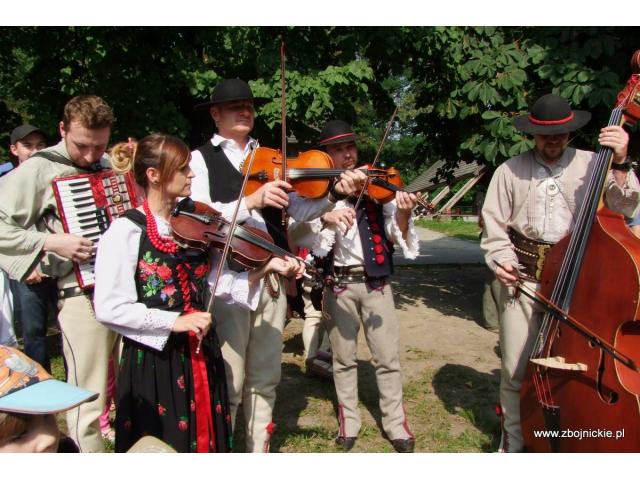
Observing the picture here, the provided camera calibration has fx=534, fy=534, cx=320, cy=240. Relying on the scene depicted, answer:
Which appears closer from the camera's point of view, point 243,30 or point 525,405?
point 525,405

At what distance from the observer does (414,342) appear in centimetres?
584

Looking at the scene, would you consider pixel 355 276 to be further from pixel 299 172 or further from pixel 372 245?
pixel 299 172

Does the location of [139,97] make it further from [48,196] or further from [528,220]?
[528,220]

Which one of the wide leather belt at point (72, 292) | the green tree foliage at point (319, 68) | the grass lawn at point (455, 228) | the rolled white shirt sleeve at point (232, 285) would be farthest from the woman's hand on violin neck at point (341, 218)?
the grass lawn at point (455, 228)

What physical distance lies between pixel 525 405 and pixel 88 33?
5192mm

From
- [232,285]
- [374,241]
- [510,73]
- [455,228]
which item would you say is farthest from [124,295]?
[455,228]

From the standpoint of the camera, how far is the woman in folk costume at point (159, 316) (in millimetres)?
2096

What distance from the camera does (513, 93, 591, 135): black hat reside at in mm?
2893

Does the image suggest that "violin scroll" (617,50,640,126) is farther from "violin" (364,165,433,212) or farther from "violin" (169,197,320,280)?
"violin" (169,197,320,280)

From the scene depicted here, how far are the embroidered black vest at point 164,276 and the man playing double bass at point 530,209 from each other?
1.67 m

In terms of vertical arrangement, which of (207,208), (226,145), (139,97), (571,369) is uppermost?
(139,97)

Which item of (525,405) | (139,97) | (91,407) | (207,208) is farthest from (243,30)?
(525,405)

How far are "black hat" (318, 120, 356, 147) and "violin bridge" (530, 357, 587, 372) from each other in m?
1.74

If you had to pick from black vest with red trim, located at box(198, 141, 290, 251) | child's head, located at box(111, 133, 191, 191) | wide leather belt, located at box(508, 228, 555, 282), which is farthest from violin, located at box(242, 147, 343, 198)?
wide leather belt, located at box(508, 228, 555, 282)
